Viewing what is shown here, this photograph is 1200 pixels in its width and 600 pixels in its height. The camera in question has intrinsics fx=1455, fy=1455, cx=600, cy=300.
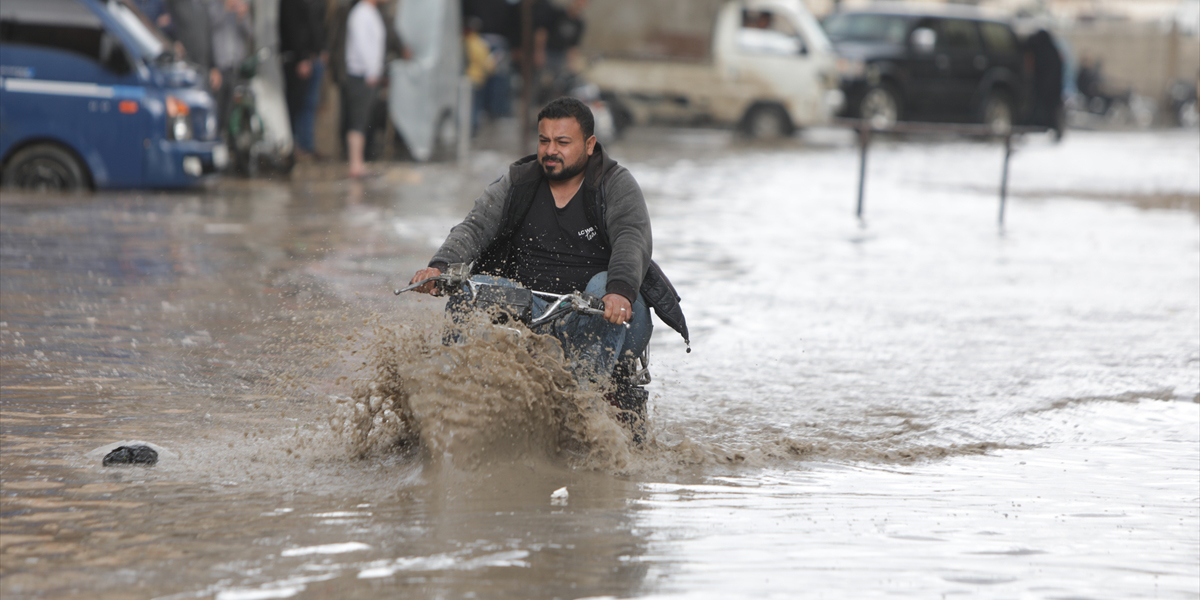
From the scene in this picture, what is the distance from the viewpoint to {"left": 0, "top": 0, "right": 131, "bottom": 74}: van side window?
12.3 m

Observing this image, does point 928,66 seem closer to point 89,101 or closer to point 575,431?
point 89,101

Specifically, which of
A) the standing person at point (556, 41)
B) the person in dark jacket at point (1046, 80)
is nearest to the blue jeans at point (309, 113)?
the standing person at point (556, 41)

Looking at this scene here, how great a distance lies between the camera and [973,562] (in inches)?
169

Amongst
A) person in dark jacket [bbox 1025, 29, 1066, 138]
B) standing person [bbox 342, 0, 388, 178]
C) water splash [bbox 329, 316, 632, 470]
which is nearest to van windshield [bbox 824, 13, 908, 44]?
person in dark jacket [bbox 1025, 29, 1066, 138]

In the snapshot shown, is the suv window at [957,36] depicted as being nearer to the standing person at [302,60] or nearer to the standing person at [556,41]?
the standing person at [556,41]

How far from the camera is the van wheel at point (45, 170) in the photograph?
1255 centimetres

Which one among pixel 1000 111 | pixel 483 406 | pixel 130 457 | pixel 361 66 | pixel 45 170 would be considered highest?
pixel 361 66

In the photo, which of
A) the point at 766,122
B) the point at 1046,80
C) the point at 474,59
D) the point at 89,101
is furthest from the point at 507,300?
the point at 1046,80

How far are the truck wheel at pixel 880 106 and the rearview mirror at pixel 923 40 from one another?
917 mm

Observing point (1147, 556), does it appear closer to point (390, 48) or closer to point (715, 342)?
point (715, 342)

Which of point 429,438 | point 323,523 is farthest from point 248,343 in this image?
point 323,523

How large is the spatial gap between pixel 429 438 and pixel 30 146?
8857 mm

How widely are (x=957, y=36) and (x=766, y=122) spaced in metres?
4.20

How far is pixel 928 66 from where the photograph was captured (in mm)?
25359
